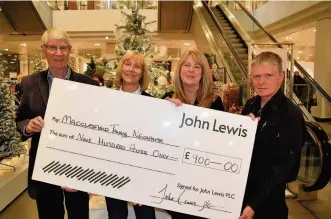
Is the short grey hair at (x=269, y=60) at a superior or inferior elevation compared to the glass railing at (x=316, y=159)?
superior

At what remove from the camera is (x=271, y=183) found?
67.1 inches

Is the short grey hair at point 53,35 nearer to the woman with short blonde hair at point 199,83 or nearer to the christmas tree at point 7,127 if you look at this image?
the woman with short blonde hair at point 199,83

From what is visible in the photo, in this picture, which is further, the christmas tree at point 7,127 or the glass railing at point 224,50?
the glass railing at point 224,50

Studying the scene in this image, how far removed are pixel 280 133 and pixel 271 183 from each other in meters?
0.27

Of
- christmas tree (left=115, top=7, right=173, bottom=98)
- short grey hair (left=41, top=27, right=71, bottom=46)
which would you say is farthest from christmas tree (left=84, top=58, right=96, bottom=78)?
short grey hair (left=41, top=27, right=71, bottom=46)

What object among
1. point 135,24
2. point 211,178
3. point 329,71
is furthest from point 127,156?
point 329,71

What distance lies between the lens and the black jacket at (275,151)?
1677 mm

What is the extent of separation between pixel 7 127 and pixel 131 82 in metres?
2.20

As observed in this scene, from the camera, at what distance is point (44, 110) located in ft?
6.82

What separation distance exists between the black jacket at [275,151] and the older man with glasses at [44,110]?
1.11 meters

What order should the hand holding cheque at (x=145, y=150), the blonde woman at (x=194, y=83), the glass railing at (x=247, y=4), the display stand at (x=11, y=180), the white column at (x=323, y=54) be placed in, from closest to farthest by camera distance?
1. the hand holding cheque at (x=145, y=150)
2. the blonde woman at (x=194, y=83)
3. the display stand at (x=11, y=180)
4. the white column at (x=323, y=54)
5. the glass railing at (x=247, y=4)

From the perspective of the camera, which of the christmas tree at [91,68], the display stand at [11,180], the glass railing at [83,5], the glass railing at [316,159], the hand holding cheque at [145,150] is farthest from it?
the glass railing at [83,5]

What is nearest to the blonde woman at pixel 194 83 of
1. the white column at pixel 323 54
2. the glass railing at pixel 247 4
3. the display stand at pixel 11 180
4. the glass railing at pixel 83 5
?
the display stand at pixel 11 180

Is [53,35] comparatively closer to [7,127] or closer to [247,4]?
[7,127]
